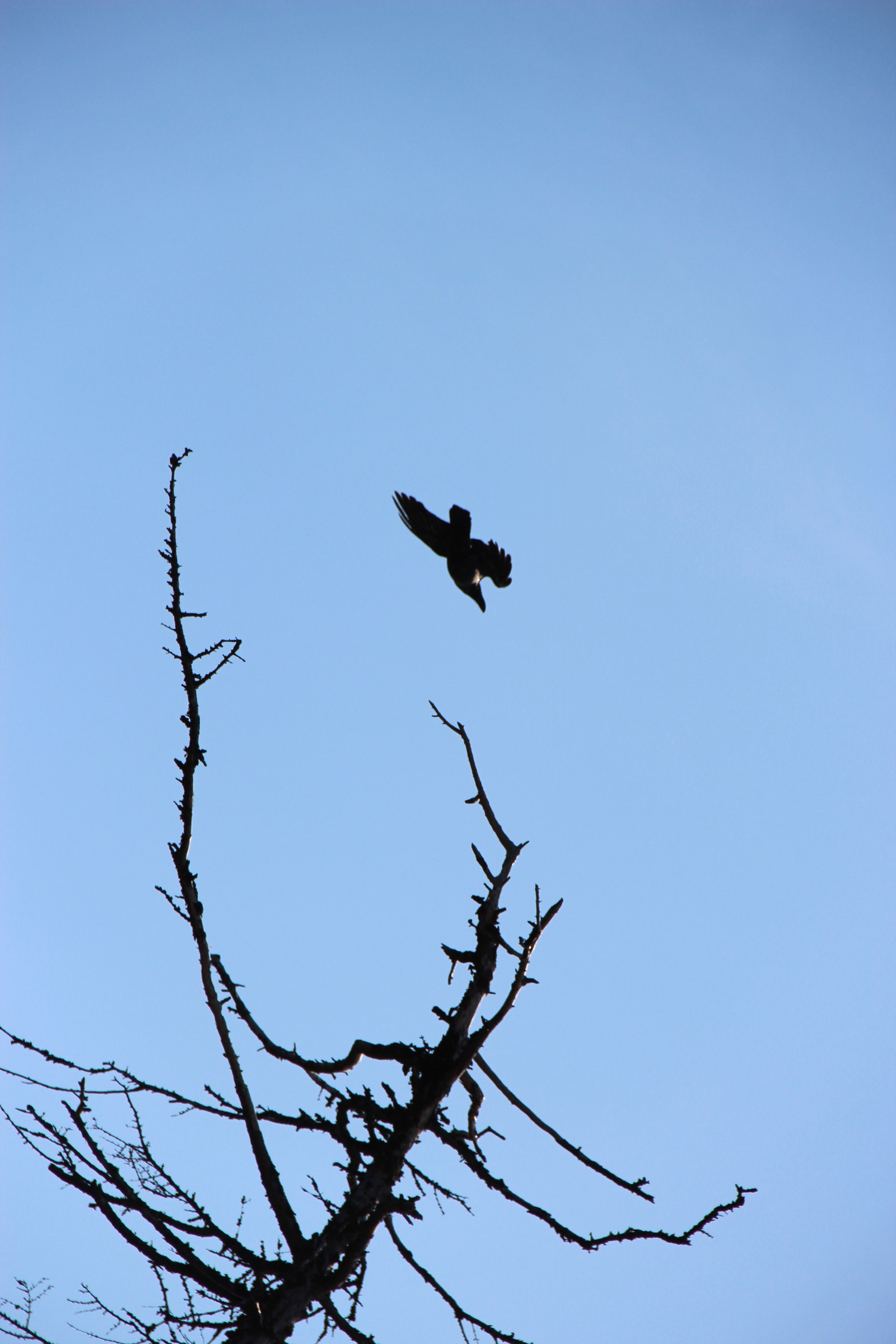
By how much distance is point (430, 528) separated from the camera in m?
10.7

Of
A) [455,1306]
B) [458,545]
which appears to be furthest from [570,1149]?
[458,545]

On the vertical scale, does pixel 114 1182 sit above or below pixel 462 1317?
below

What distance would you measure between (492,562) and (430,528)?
35.5 inches

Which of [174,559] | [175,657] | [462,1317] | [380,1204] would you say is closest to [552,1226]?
[462,1317]

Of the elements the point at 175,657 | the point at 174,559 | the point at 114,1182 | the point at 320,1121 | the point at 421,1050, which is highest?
the point at 174,559

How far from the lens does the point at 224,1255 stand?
398cm

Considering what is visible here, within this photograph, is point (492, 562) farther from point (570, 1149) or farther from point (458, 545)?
point (570, 1149)

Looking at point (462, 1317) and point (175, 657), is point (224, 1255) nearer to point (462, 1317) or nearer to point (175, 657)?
point (462, 1317)

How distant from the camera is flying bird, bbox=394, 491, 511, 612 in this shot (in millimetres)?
10594

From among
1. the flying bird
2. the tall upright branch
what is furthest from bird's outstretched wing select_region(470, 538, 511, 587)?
the tall upright branch

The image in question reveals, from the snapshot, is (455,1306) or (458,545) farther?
(458,545)

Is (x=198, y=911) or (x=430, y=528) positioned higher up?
(x=430, y=528)

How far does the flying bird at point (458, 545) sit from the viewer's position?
10594 mm

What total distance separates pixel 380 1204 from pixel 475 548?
7.80 meters
